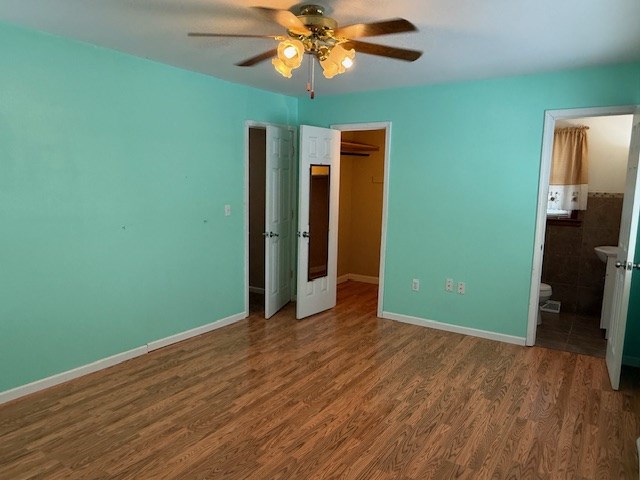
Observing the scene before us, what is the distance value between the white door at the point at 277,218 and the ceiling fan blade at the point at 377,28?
240cm

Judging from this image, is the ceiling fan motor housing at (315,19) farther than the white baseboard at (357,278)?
No

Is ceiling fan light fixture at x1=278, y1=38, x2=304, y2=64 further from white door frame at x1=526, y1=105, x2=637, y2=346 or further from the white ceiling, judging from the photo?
white door frame at x1=526, y1=105, x2=637, y2=346

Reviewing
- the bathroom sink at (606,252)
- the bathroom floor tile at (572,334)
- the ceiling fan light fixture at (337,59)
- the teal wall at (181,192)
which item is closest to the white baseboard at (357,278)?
the teal wall at (181,192)

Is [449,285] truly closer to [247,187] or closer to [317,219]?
[317,219]

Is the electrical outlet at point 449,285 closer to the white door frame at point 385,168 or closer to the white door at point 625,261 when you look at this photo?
the white door frame at point 385,168

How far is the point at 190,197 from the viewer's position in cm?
402

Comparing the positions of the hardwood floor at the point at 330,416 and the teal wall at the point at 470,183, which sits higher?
the teal wall at the point at 470,183

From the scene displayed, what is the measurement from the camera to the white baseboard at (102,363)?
2.97m

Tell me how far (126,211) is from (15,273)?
34.7 inches

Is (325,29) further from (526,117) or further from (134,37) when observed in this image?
(526,117)

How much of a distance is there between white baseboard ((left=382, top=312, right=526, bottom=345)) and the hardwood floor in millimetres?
114

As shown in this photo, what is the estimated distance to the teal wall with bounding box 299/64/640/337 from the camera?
12.7ft

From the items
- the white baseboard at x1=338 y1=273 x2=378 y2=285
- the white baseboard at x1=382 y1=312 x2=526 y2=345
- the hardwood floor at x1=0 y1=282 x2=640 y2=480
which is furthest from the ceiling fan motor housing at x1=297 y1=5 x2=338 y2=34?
the white baseboard at x1=338 y1=273 x2=378 y2=285

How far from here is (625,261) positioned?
310 cm
